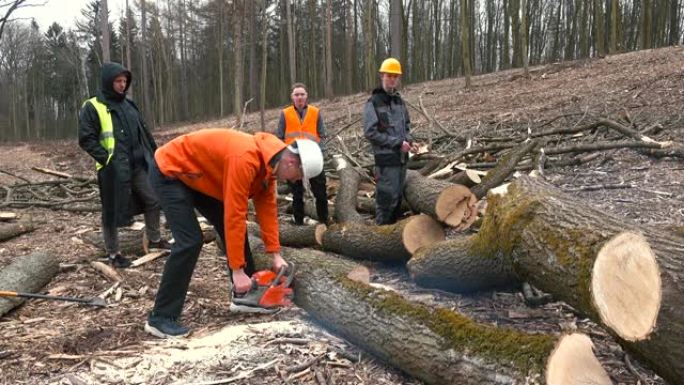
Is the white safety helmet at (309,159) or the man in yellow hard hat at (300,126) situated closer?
the white safety helmet at (309,159)

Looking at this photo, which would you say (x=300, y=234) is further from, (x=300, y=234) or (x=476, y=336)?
(x=476, y=336)

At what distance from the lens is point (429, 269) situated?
13.9 ft

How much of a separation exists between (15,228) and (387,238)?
15.6 ft

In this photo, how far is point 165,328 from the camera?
367 cm

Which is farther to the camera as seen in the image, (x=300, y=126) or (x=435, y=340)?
(x=300, y=126)

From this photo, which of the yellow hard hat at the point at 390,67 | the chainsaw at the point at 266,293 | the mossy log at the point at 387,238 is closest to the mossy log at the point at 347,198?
the mossy log at the point at 387,238

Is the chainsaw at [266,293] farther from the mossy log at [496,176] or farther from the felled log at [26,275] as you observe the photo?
the mossy log at [496,176]

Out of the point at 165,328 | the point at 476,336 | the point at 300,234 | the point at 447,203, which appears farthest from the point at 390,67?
the point at 476,336

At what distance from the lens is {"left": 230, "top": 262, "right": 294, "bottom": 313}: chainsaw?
12.7 feet

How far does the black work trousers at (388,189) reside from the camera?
5.68 m

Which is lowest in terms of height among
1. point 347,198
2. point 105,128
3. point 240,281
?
point 240,281

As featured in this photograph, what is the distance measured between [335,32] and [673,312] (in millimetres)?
34891

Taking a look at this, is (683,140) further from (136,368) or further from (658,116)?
(136,368)

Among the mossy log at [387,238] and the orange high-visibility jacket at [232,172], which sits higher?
the orange high-visibility jacket at [232,172]
